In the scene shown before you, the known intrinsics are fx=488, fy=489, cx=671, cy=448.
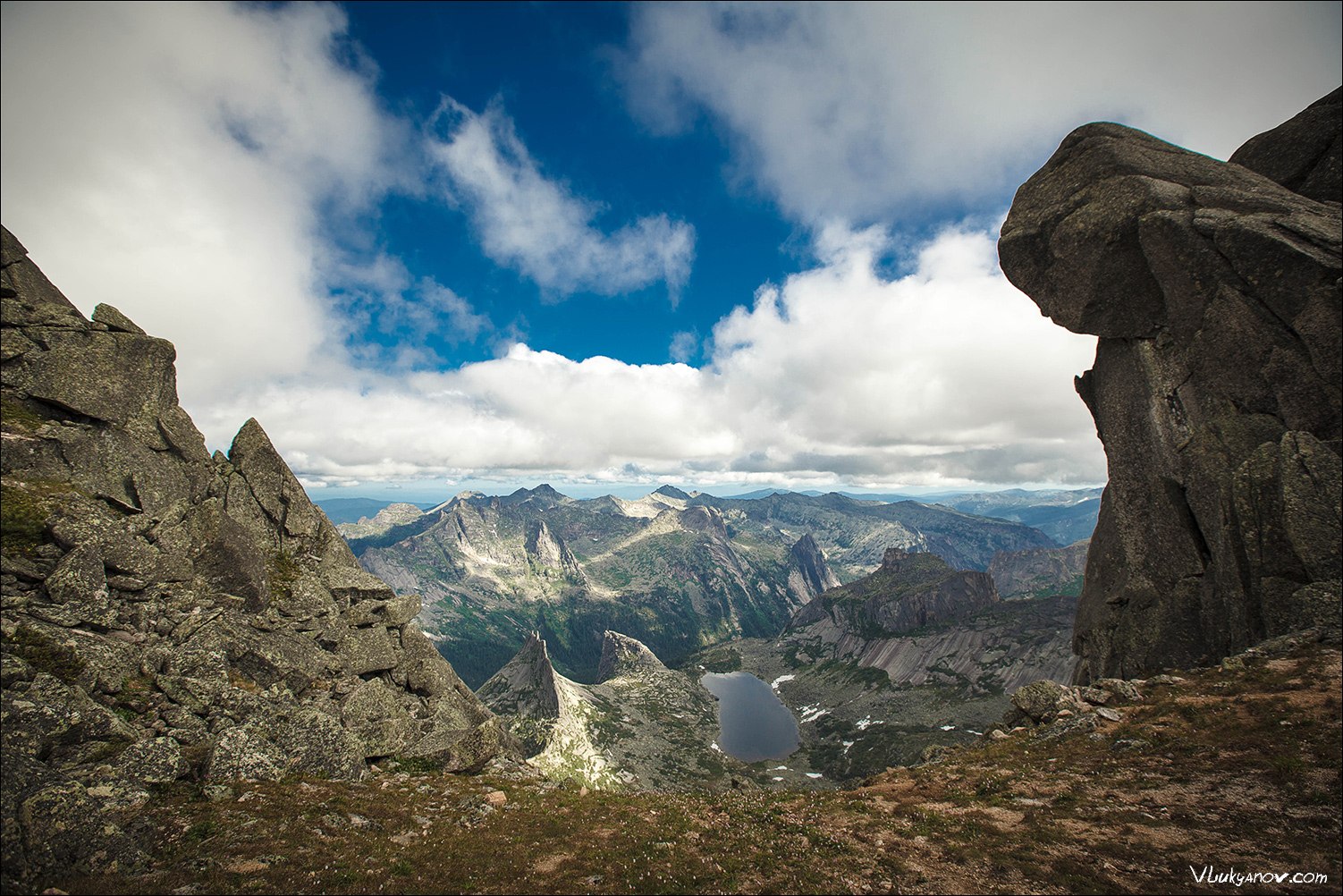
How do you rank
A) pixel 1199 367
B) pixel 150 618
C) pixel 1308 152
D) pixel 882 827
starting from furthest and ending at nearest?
pixel 1308 152 < pixel 1199 367 < pixel 150 618 < pixel 882 827

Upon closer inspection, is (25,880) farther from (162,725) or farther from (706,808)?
(706,808)

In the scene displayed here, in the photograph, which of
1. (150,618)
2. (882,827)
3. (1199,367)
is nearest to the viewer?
(882,827)

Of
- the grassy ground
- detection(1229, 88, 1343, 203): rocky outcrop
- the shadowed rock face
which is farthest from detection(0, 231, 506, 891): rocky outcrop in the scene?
detection(1229, 88, 1343, 203): rocky outcrop

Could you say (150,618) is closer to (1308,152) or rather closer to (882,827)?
(882,827)

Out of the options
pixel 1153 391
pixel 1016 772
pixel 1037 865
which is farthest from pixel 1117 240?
pixel 1037 865

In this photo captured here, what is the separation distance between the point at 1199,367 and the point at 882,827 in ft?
165

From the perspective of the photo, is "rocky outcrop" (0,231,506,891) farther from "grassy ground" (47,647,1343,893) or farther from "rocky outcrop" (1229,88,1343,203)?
"rocky outcrop" (1229,88,1343,203)

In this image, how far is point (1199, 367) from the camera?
1768 inches

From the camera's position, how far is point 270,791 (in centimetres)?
2444

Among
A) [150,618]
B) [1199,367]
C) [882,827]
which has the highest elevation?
[1199,367]

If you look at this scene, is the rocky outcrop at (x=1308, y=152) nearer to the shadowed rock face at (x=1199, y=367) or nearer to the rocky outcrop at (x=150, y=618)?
the shadowed rock face at (x=1199, y=367)

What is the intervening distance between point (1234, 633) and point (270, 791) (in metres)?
67.1

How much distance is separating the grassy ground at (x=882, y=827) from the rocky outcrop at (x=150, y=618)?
94.1 inches

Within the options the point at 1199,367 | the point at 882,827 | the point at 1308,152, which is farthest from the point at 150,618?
the point at 1308,152
